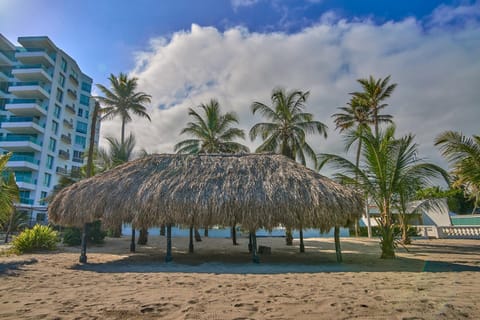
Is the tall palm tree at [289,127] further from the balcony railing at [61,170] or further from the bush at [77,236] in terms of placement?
the balcony railing at [61,170]

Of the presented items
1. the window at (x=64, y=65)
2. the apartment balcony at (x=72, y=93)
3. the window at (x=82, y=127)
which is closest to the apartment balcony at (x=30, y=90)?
the apartment balcony at (x=72, y=93)

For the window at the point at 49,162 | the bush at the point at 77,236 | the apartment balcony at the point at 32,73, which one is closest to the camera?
the bush at the point at 77,236

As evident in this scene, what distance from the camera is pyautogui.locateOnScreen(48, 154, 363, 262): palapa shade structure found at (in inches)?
336

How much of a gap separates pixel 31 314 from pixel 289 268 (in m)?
6.18

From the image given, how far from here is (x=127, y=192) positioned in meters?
9.23

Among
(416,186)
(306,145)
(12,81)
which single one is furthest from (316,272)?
(12,81)

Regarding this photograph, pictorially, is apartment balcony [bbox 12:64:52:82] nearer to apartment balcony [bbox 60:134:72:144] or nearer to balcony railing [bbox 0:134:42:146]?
apartment balcony [bbox 60:134:72:144]

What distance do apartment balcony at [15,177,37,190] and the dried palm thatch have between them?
76.1ft

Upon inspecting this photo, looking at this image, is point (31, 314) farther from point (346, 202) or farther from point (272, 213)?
point (346, 202)

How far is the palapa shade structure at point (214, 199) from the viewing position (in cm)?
854

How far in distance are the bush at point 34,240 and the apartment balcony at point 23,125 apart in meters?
23.5

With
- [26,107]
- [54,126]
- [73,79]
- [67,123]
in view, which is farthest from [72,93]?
[26,107]

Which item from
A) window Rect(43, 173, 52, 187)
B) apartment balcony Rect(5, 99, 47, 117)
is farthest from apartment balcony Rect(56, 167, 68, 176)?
apartment balcony Rect(5, 99, 47, 117)

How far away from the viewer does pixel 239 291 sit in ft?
17.0
